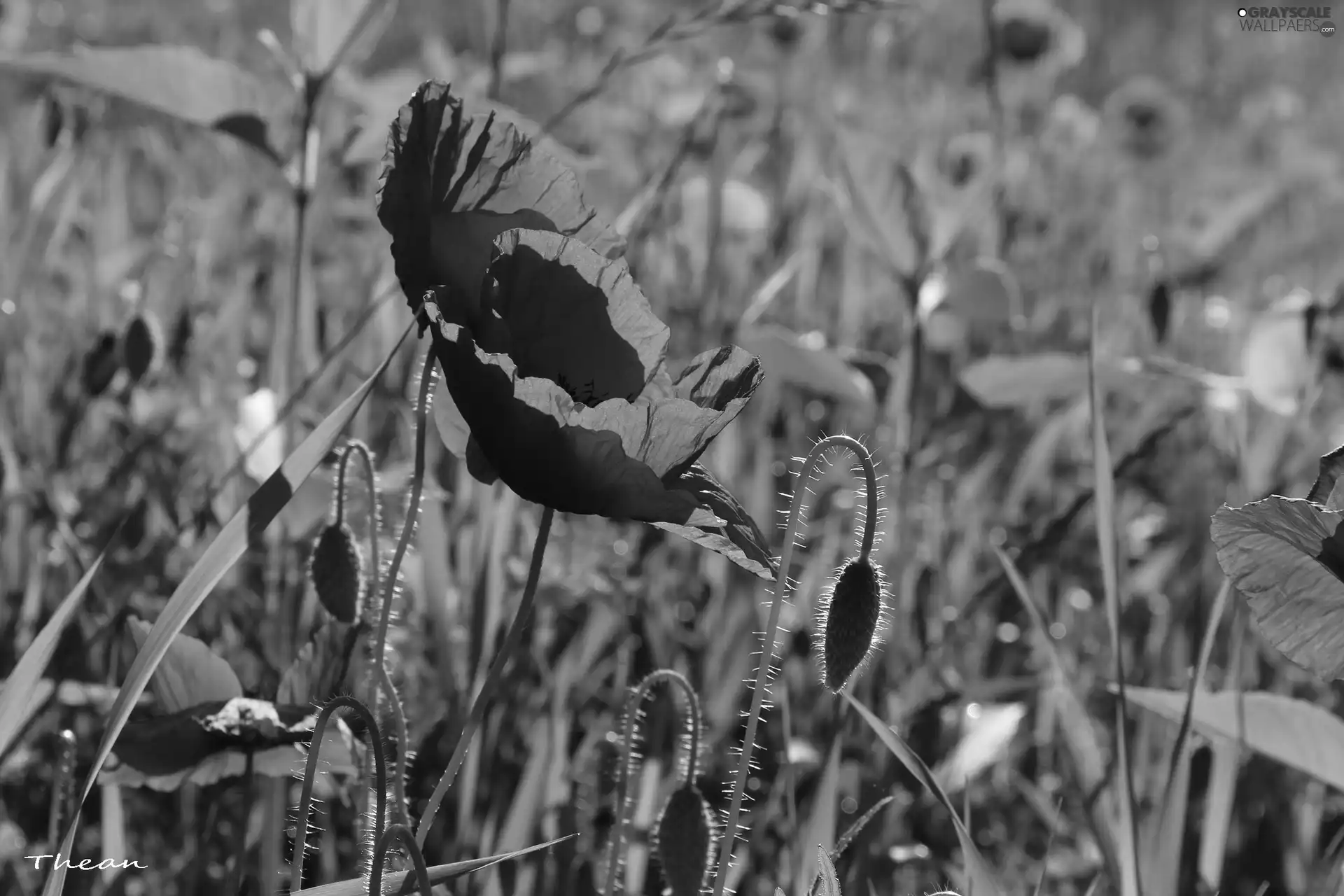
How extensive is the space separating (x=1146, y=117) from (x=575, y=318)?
12.7 ft

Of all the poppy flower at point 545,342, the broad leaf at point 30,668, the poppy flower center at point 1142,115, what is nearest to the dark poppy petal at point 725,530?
the poppy flower at point 545,342

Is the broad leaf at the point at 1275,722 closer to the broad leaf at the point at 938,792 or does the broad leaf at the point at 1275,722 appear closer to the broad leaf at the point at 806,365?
the broad leaf at the point at 938,792

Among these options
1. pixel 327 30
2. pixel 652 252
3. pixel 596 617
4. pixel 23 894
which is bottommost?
pixel 23 894

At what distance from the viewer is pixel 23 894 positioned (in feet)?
3.89

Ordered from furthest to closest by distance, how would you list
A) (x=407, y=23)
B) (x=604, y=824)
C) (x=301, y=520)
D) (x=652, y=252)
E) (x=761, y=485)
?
(x=407, y=23), (x=652, y=252), (x=761, y=485), (x=301, y=520), (x=604, y=824)

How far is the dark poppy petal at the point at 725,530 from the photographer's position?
0.81 metres

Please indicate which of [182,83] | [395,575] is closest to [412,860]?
[395,575]

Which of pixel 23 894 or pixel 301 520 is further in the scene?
pixel 301 520

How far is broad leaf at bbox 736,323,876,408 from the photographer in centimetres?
166

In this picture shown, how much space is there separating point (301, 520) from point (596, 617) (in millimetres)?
343

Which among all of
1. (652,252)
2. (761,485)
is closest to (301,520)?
(761,485)

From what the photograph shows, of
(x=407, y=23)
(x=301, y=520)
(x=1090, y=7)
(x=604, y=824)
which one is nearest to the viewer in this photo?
(x=604, y=824)

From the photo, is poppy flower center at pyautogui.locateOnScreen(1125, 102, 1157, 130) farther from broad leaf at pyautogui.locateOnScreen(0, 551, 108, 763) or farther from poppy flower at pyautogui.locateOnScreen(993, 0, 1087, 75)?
broad leaf at pyautogui.locateOnScreen(0, 551, 108, 763)

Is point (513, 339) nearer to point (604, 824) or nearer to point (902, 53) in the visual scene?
point (604, 824)
